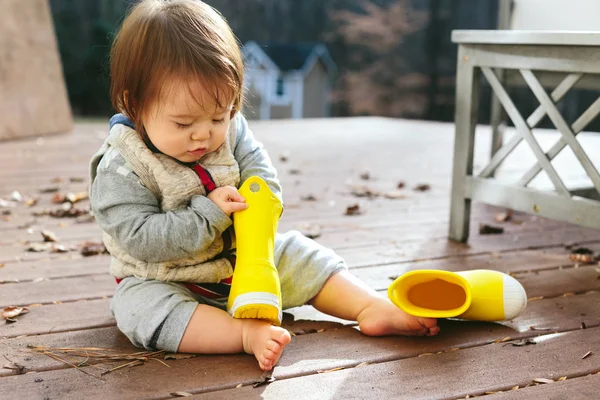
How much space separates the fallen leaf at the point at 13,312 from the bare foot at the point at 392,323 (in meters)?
0.82

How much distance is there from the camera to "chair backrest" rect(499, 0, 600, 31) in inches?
111

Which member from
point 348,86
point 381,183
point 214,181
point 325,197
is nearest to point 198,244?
point 214,181

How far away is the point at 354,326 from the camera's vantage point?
1623mm

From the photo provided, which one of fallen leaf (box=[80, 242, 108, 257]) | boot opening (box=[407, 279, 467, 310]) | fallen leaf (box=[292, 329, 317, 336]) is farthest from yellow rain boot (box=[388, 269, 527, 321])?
fallen leaf (box=[80, 242, 108, 257])

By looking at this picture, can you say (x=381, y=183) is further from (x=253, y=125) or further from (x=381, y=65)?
(x=381, y=65)

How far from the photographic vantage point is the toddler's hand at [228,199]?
1488 mm

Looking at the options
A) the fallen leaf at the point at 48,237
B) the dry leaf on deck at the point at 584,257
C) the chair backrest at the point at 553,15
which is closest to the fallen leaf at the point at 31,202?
the fallen leaf at the point at 48,237

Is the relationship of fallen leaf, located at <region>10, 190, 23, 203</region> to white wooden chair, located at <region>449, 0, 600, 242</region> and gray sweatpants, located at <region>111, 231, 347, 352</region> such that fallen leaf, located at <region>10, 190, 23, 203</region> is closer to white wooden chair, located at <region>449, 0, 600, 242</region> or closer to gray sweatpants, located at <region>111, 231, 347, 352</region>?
gray sweatpants, located at <region>111, 231, 347, 352</region>

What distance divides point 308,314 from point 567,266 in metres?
0.86

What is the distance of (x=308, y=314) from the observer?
171 centimetres

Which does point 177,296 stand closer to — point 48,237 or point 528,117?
point 48,237

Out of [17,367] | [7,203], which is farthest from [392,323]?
[7,203]

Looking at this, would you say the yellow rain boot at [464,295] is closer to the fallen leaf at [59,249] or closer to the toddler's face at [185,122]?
the toddler's face at [185,122]

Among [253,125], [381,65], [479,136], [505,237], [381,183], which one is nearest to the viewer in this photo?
[505,237]
